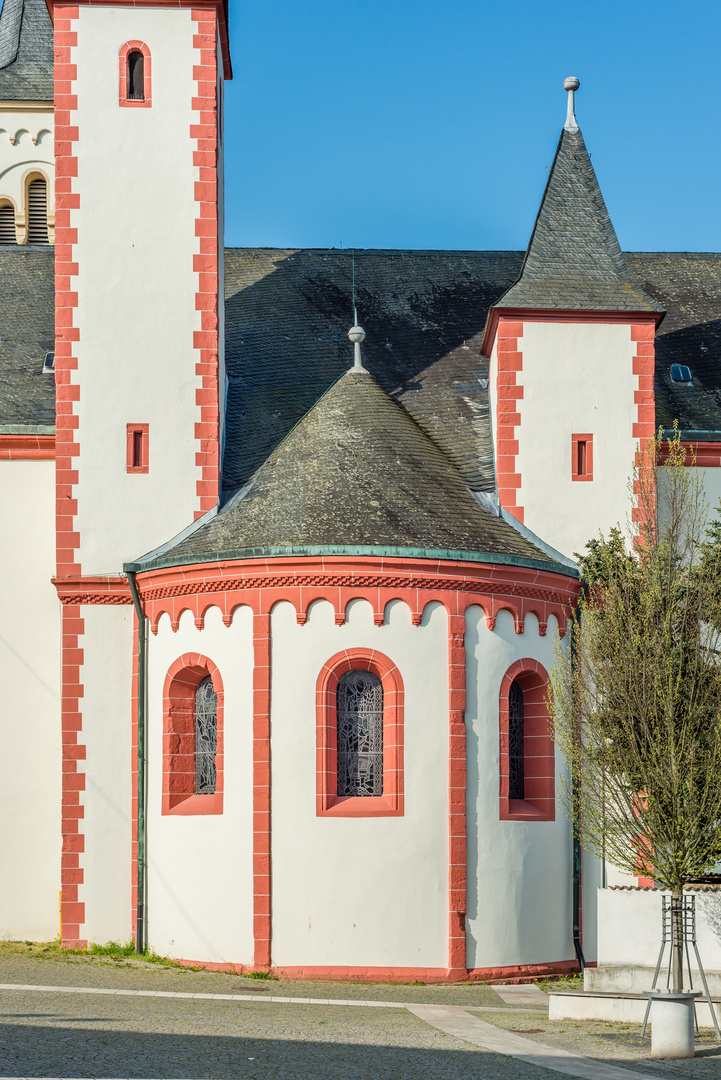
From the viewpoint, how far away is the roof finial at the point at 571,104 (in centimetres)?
2525

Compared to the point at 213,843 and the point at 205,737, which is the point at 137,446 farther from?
the point at 213,843

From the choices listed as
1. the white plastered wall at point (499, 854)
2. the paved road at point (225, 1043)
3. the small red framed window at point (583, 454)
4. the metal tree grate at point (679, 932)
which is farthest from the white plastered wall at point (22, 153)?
the metal tree grate at point (679, 932)

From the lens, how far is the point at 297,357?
25.3 meters

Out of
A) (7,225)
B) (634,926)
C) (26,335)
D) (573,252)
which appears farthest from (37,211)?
(634,926)

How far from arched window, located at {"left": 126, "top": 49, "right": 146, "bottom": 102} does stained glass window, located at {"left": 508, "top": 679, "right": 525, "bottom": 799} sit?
1138 cm

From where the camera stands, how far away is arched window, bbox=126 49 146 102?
22797 millimetres

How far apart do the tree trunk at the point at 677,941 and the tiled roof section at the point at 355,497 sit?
19.0 ft

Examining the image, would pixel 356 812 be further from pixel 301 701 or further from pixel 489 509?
pixel 489 509

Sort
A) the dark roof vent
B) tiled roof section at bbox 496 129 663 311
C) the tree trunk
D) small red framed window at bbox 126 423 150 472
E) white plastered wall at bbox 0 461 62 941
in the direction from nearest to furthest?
the tree trunk
white plastered wall at bbox 0 461 62 941
small red framed window at bbox 126 423 150 472
tiled roof section at bbox 496 129 663 311
the dark roof vent

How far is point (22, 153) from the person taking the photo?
33781 mm

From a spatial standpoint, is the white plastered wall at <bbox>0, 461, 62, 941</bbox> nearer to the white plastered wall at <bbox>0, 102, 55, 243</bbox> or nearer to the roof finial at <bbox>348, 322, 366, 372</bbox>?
the roof finial at <bbox>348, 322, 366, 372</bbox>

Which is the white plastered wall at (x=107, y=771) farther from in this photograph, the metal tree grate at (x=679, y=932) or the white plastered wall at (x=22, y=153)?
the white plastered wall at (x=22, y=153)

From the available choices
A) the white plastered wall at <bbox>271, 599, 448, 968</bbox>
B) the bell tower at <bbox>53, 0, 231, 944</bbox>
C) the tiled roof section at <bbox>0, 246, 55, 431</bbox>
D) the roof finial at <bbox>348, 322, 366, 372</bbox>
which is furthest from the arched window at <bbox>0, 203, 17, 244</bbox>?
the white plastered wall at <bbox>271, 599, 448, 968</bbox>

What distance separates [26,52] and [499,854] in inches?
1006
